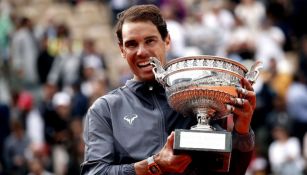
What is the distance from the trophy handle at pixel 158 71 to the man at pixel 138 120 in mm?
171

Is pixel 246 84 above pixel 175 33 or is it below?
below

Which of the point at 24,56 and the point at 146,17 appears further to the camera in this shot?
the point at 24,56

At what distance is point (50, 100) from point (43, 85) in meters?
2.13

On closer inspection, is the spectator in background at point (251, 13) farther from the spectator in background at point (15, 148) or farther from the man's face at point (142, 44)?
the man's face at point (142, 44)

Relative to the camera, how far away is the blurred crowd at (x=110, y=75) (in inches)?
617

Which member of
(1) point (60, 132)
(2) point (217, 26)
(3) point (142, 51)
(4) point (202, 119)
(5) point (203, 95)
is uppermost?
(2) point (217, 26)

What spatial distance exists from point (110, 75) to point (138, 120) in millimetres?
13701

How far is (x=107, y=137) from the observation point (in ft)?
20.4

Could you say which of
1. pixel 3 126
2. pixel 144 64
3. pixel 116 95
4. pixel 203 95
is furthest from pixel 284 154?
pixel 203 95

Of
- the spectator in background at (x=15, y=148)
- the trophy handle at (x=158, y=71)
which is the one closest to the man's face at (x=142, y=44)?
the trophy handle at (x=158, y=71)

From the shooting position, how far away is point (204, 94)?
19.0 ft

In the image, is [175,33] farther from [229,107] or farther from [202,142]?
[202,142]

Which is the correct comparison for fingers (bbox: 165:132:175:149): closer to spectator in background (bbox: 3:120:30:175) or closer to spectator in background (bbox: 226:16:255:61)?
spectator in background (bbox: 3:120:30:175)

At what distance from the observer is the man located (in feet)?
20.2
